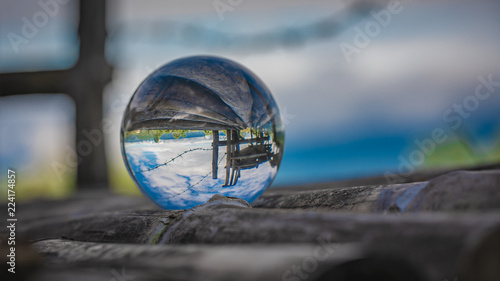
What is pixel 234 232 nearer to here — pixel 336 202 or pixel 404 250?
pixel 404 250

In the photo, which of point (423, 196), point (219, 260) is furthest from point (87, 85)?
point (219, 260)

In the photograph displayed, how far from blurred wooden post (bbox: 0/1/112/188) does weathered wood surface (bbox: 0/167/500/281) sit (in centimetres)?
455

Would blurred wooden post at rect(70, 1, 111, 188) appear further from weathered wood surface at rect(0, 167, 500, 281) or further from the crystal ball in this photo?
weathered wood surface at rect(0, 167, 500, 281)

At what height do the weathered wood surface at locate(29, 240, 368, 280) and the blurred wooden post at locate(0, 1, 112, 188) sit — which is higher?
the blurred wooden post at locate(0, 1, 112, 188)

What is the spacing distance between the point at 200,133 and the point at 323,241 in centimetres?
79

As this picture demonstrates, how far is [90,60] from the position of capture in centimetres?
579

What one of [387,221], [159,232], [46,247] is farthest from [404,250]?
[46,247]

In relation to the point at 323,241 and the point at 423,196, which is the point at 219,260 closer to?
the point at 323,241

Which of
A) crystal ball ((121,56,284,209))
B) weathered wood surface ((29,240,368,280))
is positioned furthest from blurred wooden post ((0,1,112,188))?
weathered wood surface ((29,240,368,280))

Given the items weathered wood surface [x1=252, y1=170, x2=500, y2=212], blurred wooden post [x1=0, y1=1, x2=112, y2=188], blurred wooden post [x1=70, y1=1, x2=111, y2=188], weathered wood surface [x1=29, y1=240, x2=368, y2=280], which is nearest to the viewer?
weathered wood surface [x1=29, y1=240, x2=368, y2=280]

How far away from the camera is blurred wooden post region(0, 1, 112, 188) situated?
18.4 ft

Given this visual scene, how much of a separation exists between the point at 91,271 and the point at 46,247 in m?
0.51

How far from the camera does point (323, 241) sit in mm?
995

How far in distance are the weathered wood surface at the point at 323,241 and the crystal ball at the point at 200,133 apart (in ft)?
0.54
